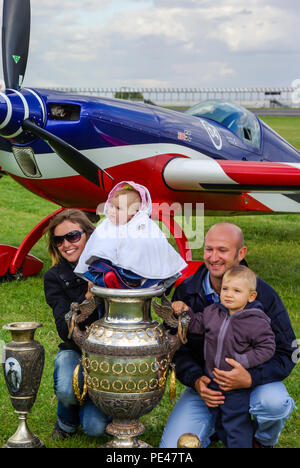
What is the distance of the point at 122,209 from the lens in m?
2.97

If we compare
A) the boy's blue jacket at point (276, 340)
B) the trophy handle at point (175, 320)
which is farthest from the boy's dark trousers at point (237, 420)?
the trophy handle at point (175, 320)

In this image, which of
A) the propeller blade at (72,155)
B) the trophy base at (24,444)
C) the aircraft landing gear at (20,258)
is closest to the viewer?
the trophy base at (24,444)

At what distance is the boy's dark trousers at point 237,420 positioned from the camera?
112 inches

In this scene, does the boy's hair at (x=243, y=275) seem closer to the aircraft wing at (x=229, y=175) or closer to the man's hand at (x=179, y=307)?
the man's hand at (x=179, y=307)

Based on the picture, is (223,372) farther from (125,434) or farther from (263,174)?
(263,174)

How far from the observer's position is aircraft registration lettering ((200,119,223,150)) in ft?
22.8

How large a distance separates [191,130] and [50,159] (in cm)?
161

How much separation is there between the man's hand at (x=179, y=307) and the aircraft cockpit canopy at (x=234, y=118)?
474 centimetres

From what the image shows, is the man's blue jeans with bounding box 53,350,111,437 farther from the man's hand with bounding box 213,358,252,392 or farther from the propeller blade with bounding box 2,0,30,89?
the propeller blade with bounding box 2,0,30,89

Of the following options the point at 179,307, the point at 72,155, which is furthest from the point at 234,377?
the point at 72,155

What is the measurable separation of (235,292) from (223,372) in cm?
37

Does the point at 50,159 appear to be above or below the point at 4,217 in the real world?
above
